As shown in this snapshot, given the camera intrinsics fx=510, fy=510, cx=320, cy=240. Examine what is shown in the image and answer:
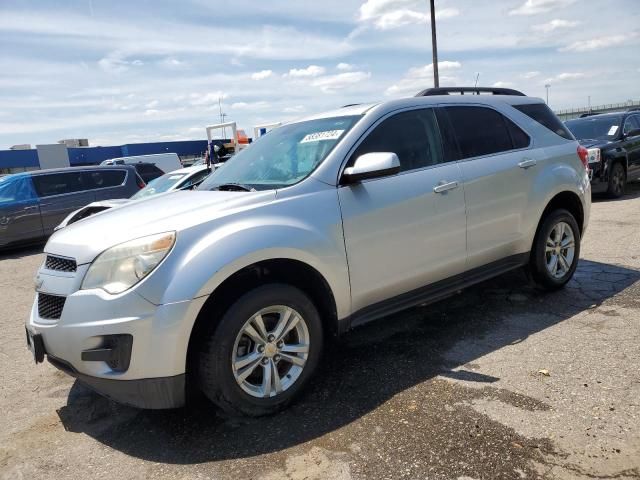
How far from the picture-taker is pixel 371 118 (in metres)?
3.58

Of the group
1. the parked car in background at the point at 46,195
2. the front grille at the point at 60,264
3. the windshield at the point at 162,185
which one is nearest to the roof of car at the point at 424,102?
the front grille at the point at 60,264

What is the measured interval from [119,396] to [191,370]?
388mm

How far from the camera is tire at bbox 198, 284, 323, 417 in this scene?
275 cm

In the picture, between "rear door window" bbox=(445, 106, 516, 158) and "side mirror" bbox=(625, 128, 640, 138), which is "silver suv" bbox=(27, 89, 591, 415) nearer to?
"rear door window" bbox=(445, 106, 516, 158)

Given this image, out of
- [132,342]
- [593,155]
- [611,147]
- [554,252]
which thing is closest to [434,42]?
[611,147]

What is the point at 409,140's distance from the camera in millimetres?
3766

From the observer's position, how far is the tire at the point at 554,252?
4562mm

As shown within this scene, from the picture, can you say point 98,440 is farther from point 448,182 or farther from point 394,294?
point 448,182

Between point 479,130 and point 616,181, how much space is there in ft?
26.7

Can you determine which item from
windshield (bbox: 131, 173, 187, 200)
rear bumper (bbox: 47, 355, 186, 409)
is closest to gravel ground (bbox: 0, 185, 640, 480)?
rear bumper (bbox: 47, 355, 186, 409)

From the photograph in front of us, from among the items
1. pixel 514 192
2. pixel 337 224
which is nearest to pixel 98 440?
pixel 337 224

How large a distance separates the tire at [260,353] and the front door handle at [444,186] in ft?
4.34

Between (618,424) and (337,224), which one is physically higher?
(337,224)

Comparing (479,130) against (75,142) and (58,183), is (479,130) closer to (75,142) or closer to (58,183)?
(58,183)
